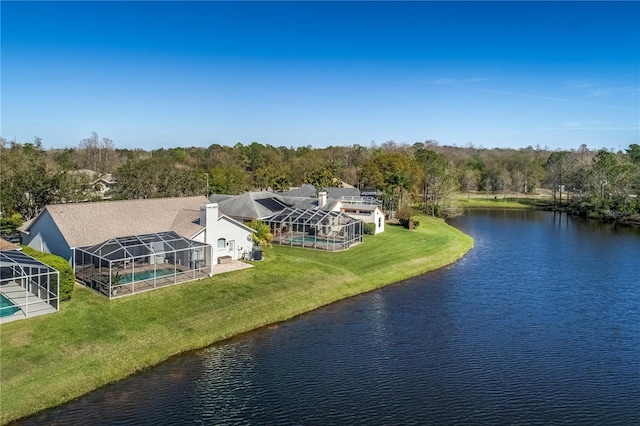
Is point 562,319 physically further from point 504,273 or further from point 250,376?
point 250,376

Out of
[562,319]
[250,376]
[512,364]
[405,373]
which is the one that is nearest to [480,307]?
[562,319]

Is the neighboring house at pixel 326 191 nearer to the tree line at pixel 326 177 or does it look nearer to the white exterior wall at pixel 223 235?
the tree line at pixel 326 177

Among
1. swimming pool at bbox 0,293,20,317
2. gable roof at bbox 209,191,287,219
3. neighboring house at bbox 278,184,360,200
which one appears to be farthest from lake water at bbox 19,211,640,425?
neighboring house at bbox 278,184,360,200

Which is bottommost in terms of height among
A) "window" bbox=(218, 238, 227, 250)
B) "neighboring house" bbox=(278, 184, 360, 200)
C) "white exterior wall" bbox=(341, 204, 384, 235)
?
"window" bbox=(218, 238, 227, 250)

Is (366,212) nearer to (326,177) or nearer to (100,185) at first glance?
(326,177)

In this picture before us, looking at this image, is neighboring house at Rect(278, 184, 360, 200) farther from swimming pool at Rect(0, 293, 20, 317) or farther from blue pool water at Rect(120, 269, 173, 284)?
swimming pool at Rect(0, 293, 20, 317)

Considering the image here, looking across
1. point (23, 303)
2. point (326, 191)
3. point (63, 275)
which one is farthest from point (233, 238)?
point (326, 191)
